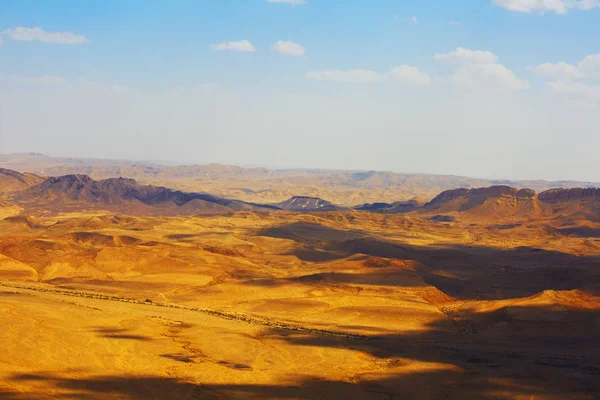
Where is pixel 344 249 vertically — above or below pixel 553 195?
below

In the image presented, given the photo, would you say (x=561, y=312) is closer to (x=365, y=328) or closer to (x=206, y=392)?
(x=365, y=328)

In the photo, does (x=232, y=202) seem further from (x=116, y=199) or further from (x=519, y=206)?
(x=519, y=206)

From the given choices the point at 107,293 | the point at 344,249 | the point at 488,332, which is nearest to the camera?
the point at 488,332

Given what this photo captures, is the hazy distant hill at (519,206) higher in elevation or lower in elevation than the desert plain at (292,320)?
higher

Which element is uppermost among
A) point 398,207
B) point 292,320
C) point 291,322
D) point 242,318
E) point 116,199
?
point 398,207

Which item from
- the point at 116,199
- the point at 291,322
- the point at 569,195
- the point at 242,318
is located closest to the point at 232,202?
the point at 116,199

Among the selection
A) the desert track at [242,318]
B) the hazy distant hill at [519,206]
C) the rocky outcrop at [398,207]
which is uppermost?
the hazy distant hill at [519,206]

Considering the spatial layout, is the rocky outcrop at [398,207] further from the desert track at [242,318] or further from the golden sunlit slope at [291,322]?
the desert track at [242,318]

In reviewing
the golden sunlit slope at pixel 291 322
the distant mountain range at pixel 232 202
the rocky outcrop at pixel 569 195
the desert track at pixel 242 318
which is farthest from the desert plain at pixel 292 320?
the rocky outcrop at pixel 569 195

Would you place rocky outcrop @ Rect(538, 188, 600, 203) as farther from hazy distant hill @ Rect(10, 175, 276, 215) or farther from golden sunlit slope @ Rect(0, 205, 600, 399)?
hazy distant hill @ Rect(10, 175, 276, 215)

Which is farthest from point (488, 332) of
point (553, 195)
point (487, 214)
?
point (553, 195)

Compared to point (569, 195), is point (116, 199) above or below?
below
